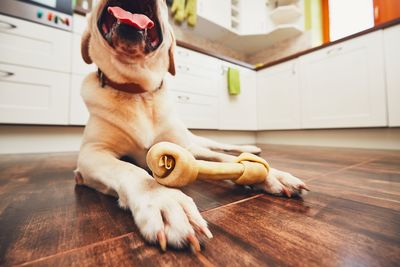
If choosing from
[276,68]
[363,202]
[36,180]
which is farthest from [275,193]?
[276,68]

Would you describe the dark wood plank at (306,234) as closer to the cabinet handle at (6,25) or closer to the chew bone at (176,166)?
the chew bone at (176,166)

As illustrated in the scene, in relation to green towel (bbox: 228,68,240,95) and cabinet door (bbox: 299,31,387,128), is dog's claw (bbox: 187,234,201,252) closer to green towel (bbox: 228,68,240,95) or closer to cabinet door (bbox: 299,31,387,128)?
cabinet door (bbox: 299,31,387,128)

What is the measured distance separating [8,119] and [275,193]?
6.58 ft

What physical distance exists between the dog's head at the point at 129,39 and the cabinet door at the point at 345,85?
2.09 metres

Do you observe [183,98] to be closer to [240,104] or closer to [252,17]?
[240,104]

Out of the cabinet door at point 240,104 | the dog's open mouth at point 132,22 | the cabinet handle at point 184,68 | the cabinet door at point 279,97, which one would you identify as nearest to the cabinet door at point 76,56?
the cabinet handle at point 184,68

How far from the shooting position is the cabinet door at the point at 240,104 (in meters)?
2.74

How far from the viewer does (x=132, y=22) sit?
25.5 inches

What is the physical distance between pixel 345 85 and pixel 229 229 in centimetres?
236

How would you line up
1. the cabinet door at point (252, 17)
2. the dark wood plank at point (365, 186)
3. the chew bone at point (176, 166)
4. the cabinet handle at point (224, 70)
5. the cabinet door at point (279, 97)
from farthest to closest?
the cabinet door at point (252, 17), the cabinet handle at point (224, 70), the cabinet door at point (279, 97), the dark wood plank at point (365, 186), the chew bone at point (176, 166)

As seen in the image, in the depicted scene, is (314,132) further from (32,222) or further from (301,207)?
(32,222)

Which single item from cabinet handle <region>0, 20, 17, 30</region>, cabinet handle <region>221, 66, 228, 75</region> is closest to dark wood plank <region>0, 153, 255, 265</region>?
cabinet handle <region>0, 20, 17, 30</region>

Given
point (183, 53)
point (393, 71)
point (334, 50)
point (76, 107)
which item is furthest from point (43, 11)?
Result: point (393, 71)

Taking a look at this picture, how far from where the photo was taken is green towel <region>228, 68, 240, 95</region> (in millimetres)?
2719
